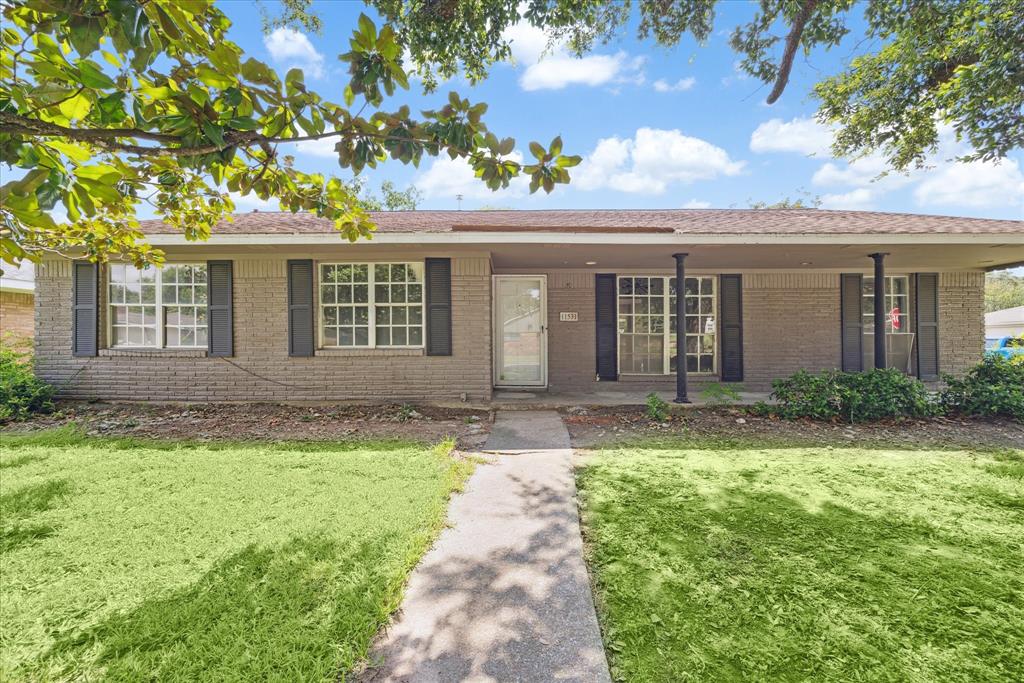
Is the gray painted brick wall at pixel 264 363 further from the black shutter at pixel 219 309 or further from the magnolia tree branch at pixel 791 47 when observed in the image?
the magnolia tree branch at pixel 791 47

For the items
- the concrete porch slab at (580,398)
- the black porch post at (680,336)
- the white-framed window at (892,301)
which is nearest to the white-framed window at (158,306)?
the concrete porch slab at (580,398)

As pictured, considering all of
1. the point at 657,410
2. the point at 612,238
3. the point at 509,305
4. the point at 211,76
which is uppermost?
the point at 612,238

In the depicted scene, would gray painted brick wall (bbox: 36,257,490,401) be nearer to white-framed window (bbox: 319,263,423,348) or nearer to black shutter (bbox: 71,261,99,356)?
black shutter (bbox: 71,261,99,356)

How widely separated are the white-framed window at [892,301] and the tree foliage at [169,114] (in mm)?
9929

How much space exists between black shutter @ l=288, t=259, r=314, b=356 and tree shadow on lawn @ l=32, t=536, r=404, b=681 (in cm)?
531

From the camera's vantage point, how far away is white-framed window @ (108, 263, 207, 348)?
7.60 metres

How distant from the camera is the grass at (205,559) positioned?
189 cm

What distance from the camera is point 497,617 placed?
7.07 feet

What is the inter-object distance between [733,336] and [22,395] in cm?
1209

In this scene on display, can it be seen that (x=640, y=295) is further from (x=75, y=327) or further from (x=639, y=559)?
(x=75, y=327)

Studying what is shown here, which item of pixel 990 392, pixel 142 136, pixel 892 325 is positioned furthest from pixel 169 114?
pixel 892 325

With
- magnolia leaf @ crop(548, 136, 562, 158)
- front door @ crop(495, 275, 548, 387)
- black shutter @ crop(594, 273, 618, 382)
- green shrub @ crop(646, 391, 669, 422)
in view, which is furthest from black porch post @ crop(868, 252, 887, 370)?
magnolia leaf @ crop(548, 136, 562, 158)

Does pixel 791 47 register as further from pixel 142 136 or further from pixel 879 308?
pixel 142 136

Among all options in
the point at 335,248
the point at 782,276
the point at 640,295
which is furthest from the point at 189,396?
the point at 782,276
